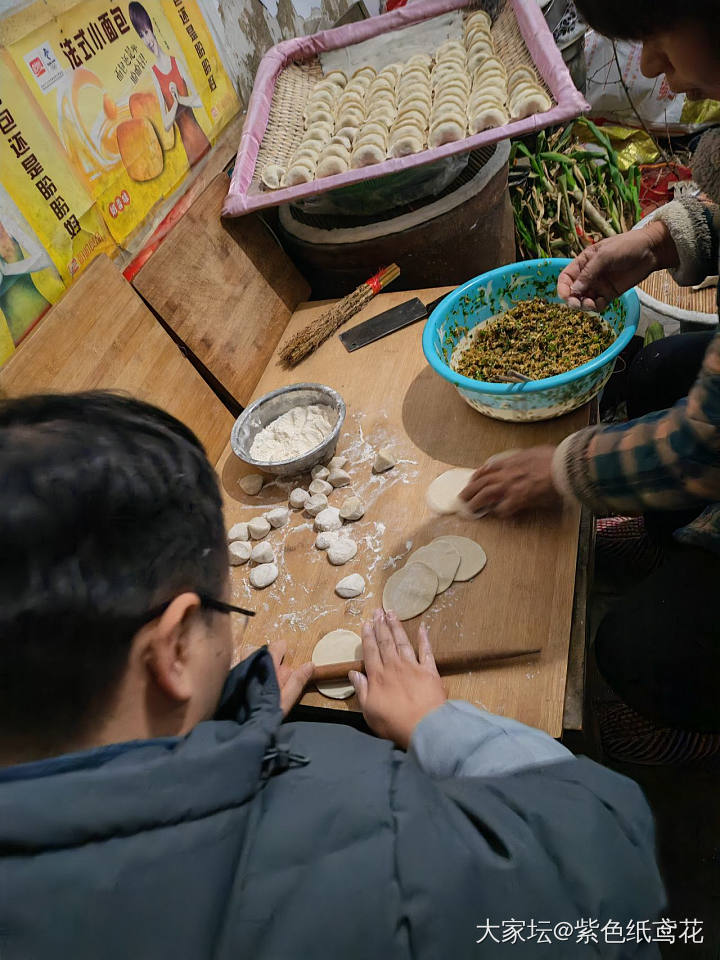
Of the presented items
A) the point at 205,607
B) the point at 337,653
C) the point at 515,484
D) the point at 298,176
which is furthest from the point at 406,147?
the point at 205,607

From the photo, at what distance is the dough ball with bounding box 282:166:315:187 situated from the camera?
224 centimetres

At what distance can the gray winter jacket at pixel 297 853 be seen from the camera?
1.96 ft

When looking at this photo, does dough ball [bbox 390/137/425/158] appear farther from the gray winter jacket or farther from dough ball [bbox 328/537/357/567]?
the gray winter jacket

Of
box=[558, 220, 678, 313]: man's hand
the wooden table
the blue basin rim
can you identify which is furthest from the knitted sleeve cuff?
the wooden table

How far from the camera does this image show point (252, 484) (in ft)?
5.83

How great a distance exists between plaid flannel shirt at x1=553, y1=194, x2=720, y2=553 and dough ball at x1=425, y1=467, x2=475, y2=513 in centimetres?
31

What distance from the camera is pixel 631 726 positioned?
179 cm

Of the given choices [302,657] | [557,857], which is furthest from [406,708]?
[557,857]

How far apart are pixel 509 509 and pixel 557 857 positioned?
79 cm

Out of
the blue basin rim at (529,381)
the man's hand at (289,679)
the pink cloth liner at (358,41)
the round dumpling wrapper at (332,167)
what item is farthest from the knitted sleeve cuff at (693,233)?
the man's hand at (289,679)

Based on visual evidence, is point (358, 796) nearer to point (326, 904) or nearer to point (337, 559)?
point (326, 904)

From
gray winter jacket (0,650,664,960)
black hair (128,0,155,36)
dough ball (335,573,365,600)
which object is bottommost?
dough ball (335,573,365,600)

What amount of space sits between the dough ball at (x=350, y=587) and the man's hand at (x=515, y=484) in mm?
338

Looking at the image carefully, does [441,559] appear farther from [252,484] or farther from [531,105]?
[531,105]
